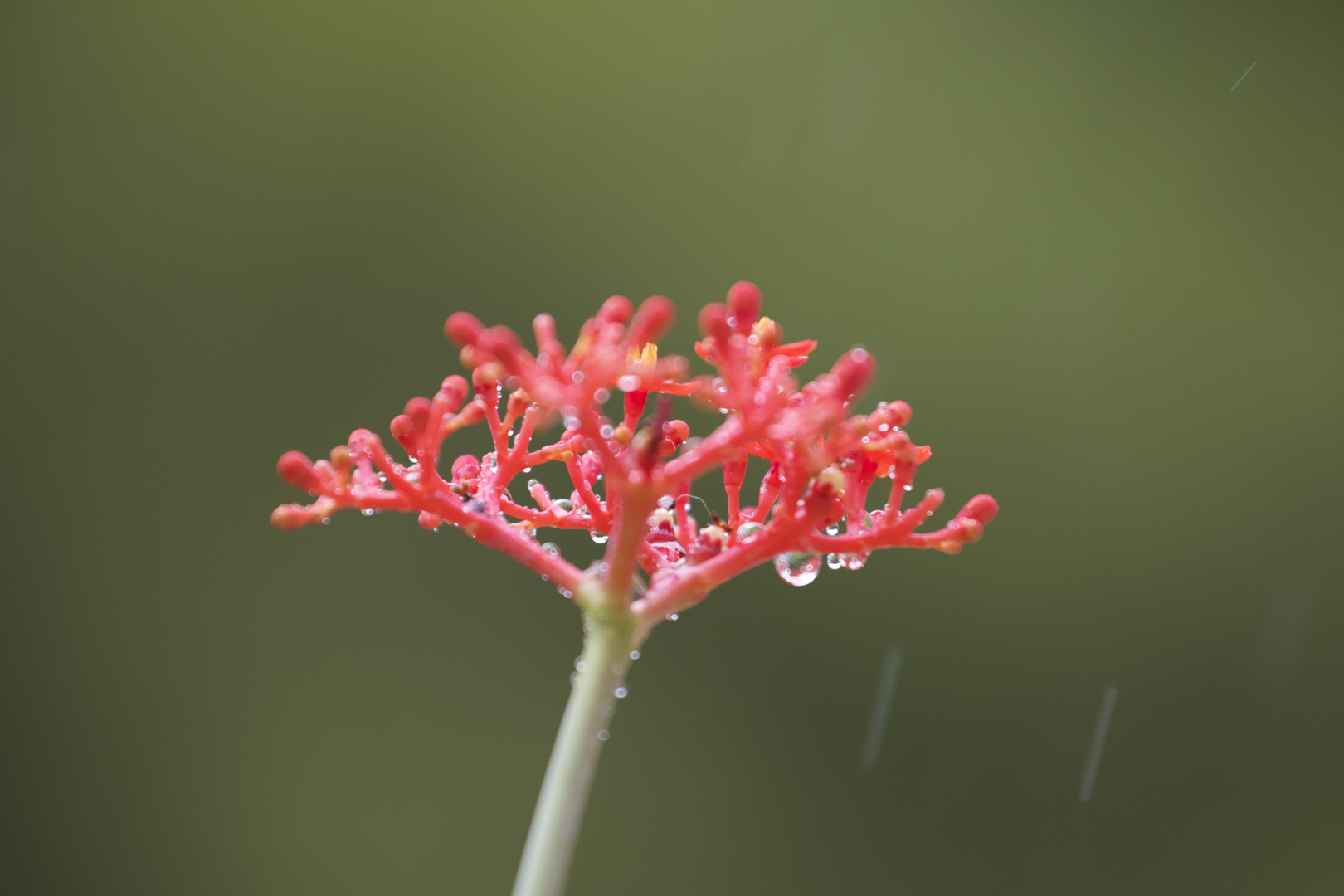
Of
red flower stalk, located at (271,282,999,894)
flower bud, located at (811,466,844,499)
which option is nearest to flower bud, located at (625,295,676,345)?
red flower stalk, located at (271,282,999,894)

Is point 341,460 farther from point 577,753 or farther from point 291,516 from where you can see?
point 577,753

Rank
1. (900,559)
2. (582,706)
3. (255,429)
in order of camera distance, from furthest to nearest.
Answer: (900,559), (255,429), (582,706)

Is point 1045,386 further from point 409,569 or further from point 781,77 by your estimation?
point 409,569

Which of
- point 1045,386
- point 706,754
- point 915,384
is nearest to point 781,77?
point 915,384

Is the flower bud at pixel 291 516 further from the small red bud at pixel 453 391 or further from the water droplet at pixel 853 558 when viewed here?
the water droplet at pixel 853 558

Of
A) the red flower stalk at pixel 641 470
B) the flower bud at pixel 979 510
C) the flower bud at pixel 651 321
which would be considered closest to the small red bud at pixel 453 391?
the red flower stalk at pixel 641 470

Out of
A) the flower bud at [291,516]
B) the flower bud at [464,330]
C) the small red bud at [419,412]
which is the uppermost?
the flower bud at [464,330]
